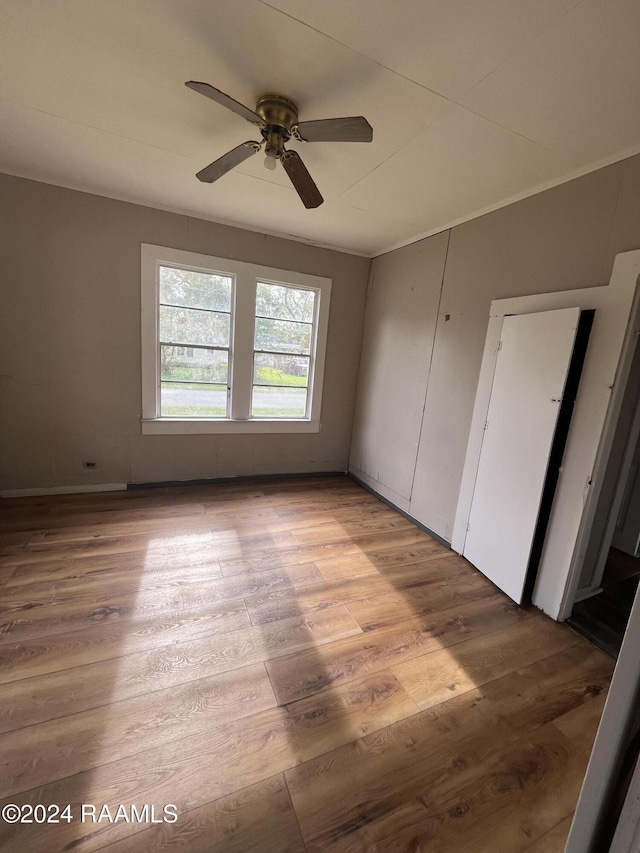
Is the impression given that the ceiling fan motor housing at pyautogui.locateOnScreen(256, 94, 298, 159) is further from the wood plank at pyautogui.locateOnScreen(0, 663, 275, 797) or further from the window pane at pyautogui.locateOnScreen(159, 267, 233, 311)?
the wood plank at pyautogui.locateOnScreen(0, 663, 275, 797)

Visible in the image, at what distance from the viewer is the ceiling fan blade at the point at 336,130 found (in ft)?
4.69

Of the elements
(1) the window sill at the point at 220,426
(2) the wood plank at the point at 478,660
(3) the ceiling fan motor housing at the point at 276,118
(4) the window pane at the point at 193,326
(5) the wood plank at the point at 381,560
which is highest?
(3) the ceiling fan motor housing at the point at 276,118

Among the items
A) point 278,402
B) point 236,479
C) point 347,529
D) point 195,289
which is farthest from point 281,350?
point 347,529

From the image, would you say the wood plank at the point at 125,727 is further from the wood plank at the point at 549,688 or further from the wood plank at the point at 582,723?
the wood plank at the point at 582,723

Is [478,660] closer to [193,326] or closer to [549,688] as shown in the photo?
[549,688]

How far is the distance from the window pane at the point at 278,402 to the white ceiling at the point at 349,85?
2.02 meters

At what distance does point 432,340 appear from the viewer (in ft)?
10.2

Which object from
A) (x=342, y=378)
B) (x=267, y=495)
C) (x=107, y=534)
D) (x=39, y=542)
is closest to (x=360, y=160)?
(x=342, y=378)

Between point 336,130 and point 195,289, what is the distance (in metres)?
2.33

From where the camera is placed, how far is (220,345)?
357 centimetres

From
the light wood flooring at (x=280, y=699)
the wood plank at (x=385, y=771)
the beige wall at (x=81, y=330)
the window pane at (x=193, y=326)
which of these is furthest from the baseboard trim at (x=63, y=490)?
the wood plank at (x=385, y=771)

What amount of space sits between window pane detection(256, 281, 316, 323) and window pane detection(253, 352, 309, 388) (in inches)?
17.6

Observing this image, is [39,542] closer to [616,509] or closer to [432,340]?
[432,340]

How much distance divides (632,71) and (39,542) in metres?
4.18
